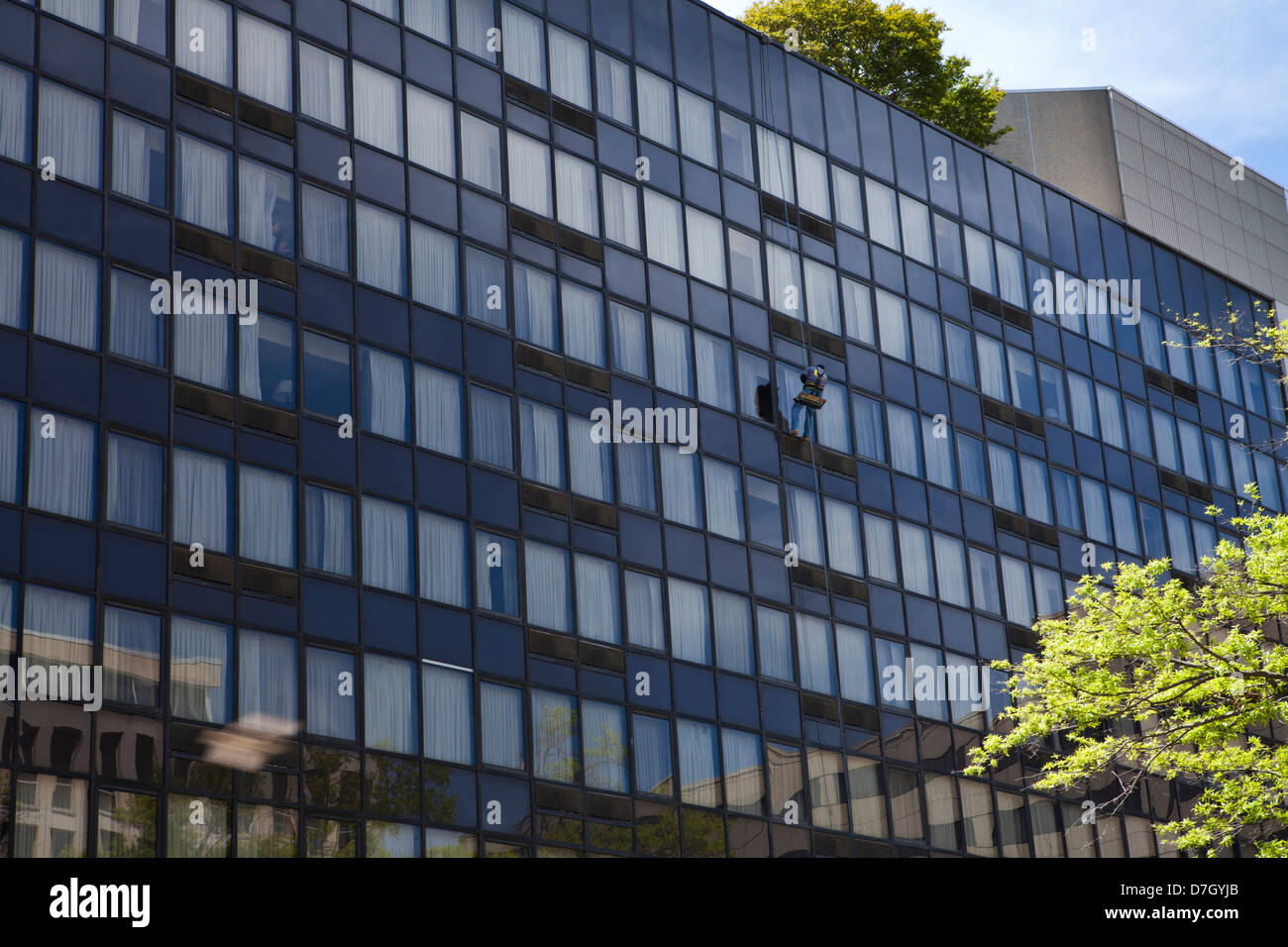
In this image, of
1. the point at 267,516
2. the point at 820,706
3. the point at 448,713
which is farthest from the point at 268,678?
the point at 820,706

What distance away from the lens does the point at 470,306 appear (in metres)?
36.1

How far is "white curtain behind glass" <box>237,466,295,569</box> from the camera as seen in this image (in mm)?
30766

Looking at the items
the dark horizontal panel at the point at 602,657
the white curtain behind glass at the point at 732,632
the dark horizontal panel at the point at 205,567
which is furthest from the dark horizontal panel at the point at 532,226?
the dark horizontal panel at the point at 205,567

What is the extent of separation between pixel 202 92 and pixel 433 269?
5.80 meters

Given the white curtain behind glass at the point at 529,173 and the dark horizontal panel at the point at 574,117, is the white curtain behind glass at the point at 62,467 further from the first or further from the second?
the dark horizontal panel at the point at 574,117

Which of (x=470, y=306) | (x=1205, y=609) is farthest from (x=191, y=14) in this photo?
(x=1205, y=609)

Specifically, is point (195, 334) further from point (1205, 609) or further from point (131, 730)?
point (1205, 609)

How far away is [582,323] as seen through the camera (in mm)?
38156

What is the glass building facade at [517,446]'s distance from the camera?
29.3 m

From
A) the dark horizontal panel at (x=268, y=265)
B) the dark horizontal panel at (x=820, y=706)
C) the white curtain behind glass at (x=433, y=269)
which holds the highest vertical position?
the white curtain behind glass at (x=433, y=269)

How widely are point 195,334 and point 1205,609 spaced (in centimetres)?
1838

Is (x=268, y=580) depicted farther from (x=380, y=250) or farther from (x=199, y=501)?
(x=380, y=250)

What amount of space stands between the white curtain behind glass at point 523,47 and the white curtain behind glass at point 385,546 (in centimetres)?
1133
